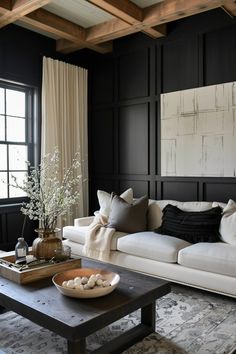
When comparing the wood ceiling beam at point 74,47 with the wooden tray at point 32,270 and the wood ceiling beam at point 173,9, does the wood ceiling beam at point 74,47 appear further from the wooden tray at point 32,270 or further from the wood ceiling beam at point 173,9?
the wooden tray at point 32,270

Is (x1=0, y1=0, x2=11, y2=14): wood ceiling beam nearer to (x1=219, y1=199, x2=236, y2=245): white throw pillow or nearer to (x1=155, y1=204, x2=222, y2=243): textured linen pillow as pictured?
(x1=155, y1=204, x2=222, y2=243): textured linen pillow

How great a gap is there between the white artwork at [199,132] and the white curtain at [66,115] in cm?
→ 142

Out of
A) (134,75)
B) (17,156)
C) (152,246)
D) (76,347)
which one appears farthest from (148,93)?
(76,347)

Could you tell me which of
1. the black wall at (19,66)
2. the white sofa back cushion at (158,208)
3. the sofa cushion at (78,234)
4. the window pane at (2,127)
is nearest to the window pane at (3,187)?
the black wall at (19,66)

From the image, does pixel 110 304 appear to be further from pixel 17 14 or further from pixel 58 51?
pixel 58 51

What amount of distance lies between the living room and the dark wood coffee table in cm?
215

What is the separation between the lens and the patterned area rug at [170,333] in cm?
218

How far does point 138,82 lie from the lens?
4.84 metres

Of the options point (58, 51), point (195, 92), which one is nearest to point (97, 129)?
point (58, 51)

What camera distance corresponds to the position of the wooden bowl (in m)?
1.97

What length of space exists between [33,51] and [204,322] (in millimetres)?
4092

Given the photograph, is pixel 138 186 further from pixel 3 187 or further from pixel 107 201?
pixel 3 187

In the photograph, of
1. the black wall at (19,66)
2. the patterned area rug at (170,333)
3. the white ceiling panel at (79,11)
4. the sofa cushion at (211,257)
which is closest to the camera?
the patterned area rug at (170,333)

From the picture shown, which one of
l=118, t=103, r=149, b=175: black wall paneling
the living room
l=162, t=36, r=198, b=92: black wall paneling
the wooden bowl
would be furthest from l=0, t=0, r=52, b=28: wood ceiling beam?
the wooden bowl
